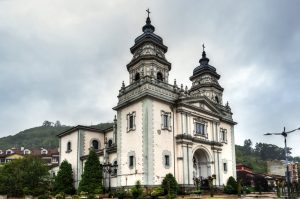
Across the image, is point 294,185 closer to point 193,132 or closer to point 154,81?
point 193,132

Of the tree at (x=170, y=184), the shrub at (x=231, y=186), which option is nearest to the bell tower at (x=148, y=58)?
the tree at (x=170, y=184)

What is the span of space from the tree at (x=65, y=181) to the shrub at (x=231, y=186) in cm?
1946

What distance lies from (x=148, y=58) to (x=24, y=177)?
21.8 metres

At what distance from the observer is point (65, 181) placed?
153 ft

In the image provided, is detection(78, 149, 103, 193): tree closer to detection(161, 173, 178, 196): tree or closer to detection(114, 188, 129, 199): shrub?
detection(114, 188, 129, 199): shrub

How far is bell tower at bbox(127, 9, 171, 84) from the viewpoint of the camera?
40.9 metres

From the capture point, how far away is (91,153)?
4231cm

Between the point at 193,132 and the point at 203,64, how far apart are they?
13621 mm

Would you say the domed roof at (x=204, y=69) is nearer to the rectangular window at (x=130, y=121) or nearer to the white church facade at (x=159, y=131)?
the white church facade at (x=159, y=131)

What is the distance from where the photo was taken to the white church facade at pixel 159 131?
121 ft

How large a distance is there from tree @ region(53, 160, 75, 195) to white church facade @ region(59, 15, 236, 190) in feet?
3.12

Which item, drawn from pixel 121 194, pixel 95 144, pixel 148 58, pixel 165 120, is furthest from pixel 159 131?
pixel 95 144

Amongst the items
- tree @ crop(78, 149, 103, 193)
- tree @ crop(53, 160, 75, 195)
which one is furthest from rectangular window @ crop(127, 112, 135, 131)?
tree @ crop(53, 160, 75, 195)

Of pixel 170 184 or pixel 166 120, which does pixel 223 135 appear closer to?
pixel 166 120
